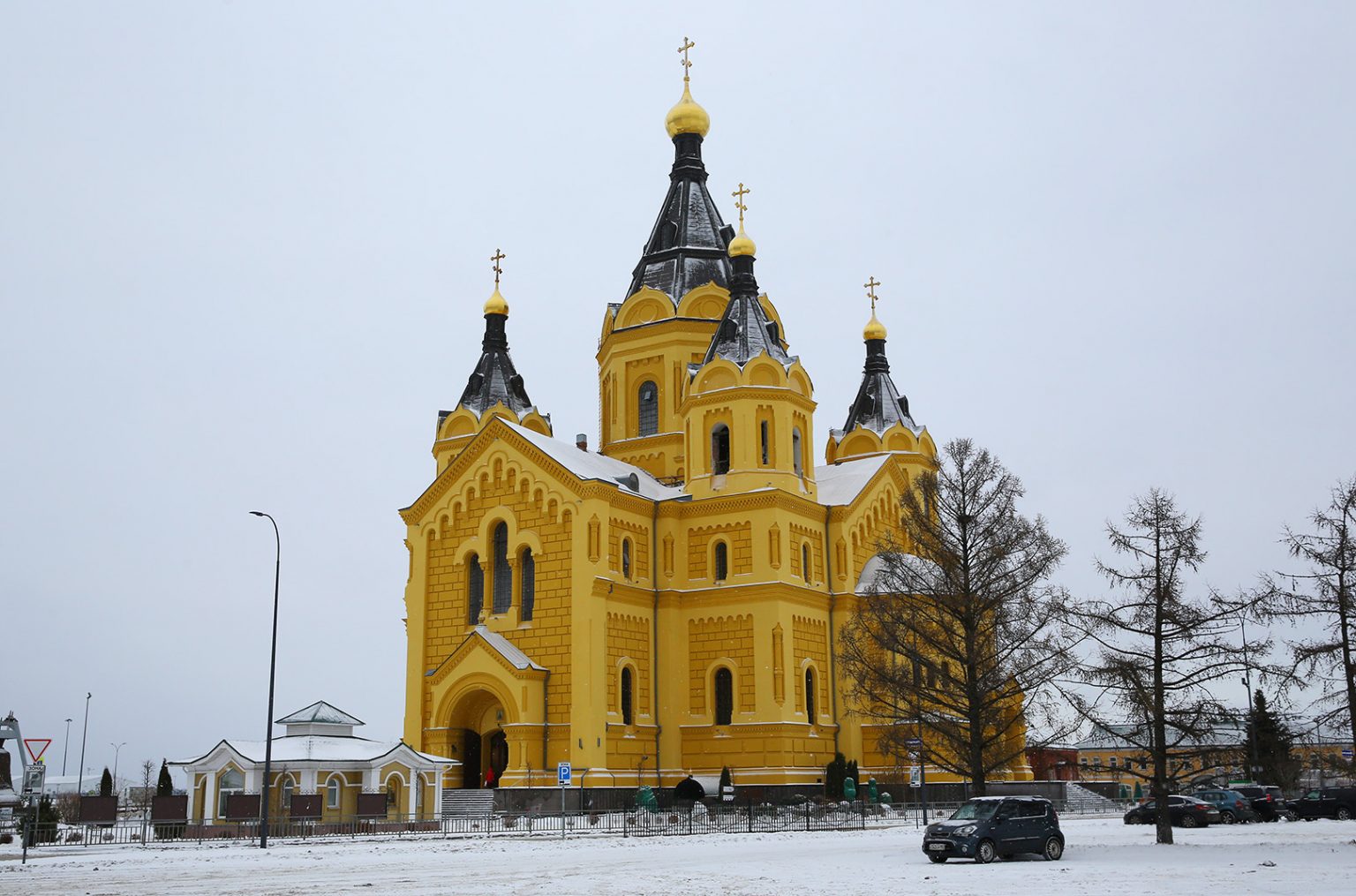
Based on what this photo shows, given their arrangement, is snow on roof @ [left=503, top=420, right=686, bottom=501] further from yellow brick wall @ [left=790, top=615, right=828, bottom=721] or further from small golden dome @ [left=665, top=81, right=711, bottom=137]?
small golden dome @ [left=665, top=81, right=711, bottom=137]

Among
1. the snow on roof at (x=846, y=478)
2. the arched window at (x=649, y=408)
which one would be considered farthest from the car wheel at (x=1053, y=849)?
the arched window at (x=649, y=408)

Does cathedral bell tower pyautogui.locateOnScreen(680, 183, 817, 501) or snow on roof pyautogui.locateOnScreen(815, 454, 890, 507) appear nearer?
cathedral bell tower pyautogui.locateOnScreen(680, 183, 817, 501)

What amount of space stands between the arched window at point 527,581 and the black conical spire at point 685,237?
14276 mm

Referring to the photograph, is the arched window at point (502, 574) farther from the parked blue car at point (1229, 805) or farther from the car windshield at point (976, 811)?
the car windshield at point (976, 811)

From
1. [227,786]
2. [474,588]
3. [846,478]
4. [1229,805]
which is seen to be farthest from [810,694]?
[227,786]

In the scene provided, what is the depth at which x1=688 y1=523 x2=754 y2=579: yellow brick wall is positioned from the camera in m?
48.7

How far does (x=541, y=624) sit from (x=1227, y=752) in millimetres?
26150

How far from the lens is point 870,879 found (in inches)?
814

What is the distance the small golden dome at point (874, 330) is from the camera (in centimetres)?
6388

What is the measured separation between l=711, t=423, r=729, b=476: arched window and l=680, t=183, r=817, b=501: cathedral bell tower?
0.03 m

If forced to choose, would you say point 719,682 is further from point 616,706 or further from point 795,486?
point 795,486

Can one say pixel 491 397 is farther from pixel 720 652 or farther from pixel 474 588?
pixel 720 652

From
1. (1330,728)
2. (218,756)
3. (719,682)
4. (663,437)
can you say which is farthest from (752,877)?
(663,437)

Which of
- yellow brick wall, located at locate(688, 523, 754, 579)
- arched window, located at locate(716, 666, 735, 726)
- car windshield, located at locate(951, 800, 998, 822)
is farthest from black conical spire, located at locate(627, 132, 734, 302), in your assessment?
car windshield, located at locate(951, 800, 998, 822)
